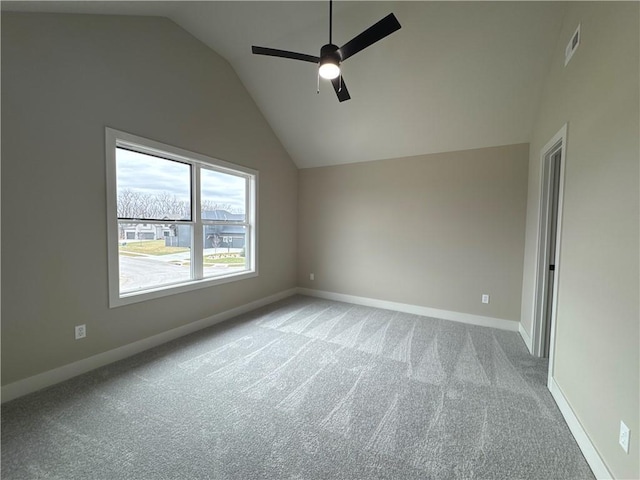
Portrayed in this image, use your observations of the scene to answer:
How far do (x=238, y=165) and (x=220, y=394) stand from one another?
2882 mm

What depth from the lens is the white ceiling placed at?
8.12 feet

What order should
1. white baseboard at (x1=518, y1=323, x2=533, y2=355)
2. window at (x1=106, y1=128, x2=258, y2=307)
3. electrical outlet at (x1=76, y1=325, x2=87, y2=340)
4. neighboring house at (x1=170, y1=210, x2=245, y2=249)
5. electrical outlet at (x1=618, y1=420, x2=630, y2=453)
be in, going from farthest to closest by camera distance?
neighboring house at (x1=170, y1=210, x2=245, y2=249) → white baseboard at (x1=518, y1=323, x2=533, y2=355) → window at (x1=106, y1=128, x2=258, y2=307) → electrical outlet at (x1=76, y1=325, x2=87, y2=340) → electrical outlet at (x1=618, y1=420, x2=630, y2=453)

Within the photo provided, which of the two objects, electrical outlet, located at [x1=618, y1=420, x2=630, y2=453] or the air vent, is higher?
the air vent

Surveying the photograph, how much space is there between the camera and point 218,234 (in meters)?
3.73

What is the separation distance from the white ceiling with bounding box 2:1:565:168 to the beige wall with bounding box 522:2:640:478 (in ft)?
1.91

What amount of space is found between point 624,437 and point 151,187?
400 cm

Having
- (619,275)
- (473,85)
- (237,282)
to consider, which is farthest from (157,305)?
(473,85)

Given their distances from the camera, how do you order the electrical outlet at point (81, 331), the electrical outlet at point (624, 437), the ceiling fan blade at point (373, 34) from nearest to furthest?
1. the electrical outlet at point (624, 437)
2. the ceiling fan blade at point (373, 34)
3. the electrical outlet at point (81, 331)

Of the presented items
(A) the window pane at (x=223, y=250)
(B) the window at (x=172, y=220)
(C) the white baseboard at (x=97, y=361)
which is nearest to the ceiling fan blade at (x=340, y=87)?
(B) the window at (x=172, y=220)

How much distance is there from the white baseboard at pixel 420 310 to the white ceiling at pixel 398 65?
239 cm

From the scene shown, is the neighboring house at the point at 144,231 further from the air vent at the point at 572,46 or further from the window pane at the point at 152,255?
the air vent at the point at 572,46

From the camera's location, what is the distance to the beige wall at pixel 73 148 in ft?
6.37

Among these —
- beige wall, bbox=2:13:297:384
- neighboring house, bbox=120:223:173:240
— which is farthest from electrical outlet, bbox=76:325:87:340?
neighboring house, bbox=120:223:173:240

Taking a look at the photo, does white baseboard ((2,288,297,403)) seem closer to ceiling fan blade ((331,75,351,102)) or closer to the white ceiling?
the white ceiling
